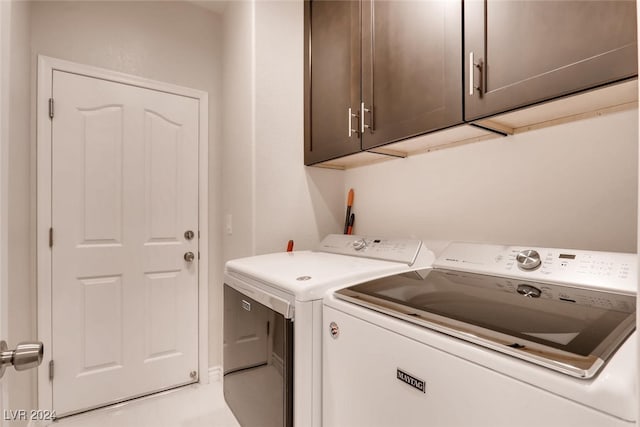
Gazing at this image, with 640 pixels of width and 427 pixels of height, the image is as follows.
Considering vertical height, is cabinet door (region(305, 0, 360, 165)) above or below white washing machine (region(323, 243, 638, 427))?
above

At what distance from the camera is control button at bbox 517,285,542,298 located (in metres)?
0.84

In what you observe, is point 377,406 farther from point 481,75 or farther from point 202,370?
point 202,370

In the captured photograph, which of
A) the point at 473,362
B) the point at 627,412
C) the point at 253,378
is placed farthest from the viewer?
the point at 253,378

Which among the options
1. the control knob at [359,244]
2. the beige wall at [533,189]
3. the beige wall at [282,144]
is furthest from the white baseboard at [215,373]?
the beige wall at [533,189]

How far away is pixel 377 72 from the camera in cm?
142

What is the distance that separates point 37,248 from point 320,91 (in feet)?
5.99

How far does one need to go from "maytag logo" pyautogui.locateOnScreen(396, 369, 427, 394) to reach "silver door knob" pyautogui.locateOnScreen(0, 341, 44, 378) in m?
0.72

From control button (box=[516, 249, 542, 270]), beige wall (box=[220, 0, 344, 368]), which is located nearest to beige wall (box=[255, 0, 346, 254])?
beige wall (box=[220, 0, 344, 368])

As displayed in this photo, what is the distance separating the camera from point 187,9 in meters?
2.18

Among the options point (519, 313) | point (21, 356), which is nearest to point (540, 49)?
point (519, 313)

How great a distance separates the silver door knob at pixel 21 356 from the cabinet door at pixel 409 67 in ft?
4.19

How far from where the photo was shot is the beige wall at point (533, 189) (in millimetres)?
1033

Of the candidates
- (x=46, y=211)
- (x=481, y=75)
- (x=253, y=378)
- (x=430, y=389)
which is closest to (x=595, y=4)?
(x=481, y=75)
